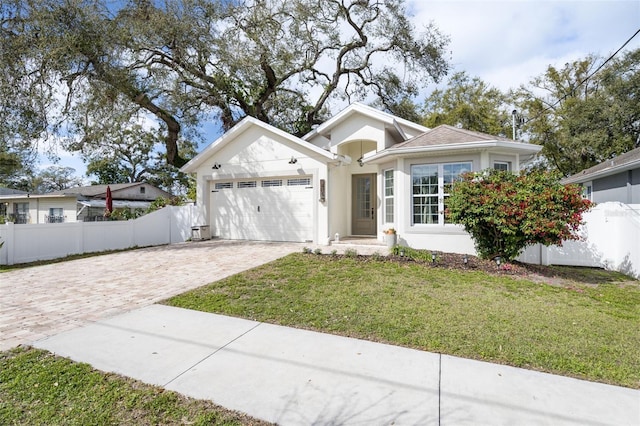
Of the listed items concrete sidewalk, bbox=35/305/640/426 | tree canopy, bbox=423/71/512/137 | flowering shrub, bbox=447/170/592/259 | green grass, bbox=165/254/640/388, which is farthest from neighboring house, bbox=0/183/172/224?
tree canopy, bbox=423/71/512/137

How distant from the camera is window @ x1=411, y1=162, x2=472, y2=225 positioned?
9445 mm

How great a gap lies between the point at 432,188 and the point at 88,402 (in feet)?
30.3

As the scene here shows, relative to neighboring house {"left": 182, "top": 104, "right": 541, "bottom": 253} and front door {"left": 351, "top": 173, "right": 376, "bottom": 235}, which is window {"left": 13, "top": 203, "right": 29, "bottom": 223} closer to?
neighboring house {"left": 182, "top": 104, "right": 541, "bottom": 253}

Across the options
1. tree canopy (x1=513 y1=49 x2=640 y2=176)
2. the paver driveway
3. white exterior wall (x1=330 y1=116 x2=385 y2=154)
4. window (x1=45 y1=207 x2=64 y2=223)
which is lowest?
the paver driveway

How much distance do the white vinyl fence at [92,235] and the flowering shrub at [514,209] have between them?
35.5 ft

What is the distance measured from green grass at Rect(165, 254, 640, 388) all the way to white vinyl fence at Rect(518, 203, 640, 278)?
76 centimetres

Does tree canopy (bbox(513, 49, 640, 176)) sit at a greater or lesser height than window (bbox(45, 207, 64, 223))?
greater

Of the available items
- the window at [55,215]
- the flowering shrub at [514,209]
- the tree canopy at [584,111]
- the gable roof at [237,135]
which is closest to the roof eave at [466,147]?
the flowering shrub at [514,209]

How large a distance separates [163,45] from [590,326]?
16275 mm

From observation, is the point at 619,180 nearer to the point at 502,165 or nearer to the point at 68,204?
the point at 502,165

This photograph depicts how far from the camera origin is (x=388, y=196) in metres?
11.0

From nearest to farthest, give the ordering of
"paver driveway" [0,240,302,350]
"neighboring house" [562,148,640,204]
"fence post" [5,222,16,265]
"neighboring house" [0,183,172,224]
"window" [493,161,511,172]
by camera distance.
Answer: "paver driveway" [0,240,302,350] < "fence post" [5,222,16,265] < "window" [493,161,511,172] < "neighboring house" [562,148,640,204] < "neighboring house" [0,183,172,224]

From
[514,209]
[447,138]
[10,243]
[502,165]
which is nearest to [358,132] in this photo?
[447,138]

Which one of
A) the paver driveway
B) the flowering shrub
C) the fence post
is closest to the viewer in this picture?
the paver driveway
